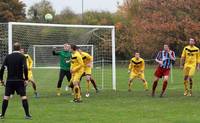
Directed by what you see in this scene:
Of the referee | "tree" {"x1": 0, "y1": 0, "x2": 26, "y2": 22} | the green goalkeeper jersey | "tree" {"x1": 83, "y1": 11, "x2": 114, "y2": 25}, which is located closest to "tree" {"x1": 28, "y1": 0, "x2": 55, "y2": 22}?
"tree" {"x1": 0, "y1": 0, "x2": 26, "y2": 22}

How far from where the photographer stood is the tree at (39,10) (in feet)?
301

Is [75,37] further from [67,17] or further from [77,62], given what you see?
[67,17]

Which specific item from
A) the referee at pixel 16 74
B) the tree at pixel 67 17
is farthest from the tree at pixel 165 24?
the referee at pixel 16 74

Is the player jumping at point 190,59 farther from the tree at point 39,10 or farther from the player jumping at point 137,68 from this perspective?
the tree at point 39,10

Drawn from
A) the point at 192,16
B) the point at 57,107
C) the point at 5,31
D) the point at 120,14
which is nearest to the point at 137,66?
the point at 5,31

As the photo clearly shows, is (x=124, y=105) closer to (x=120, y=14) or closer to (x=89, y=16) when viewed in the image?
(x=120, y=14)

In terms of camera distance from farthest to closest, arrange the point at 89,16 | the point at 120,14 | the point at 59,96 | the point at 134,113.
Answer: the point at 89,16, the point at 120,14, the point at 59,96, the point at 134,113

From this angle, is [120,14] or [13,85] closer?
[13,85]

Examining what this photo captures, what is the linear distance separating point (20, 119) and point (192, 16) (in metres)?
45.7

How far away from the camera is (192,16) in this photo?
58.1 meters

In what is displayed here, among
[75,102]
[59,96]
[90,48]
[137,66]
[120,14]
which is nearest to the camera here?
[75,102]

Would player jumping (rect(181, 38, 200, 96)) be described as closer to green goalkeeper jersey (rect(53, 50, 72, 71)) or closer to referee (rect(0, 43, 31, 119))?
green goalkeeper jersey (rect(53, 50, 72, 71))

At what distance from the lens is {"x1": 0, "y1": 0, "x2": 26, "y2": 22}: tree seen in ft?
249

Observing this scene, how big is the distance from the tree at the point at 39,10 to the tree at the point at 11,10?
9.17m
